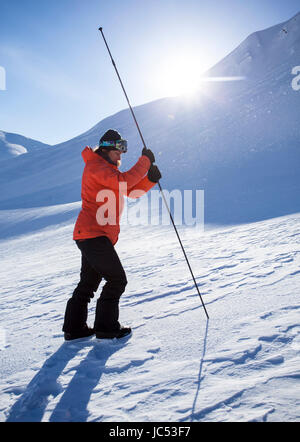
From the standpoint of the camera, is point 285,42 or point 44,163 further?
point 285,42

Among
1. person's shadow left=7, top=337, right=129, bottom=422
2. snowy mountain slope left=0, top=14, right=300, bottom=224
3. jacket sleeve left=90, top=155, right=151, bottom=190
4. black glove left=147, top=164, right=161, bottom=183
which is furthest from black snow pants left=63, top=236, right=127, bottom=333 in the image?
snowy mountain slope left=0, top=14, right=300, bottom=224

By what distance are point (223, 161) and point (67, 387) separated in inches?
699

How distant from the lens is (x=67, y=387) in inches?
79.7

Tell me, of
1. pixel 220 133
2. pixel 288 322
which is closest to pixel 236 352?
pixel 288 322

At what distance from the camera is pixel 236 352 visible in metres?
2.10

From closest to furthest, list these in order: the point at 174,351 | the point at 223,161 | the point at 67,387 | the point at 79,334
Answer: the point at 67,387
the point at 174,351
the point at 79,334
the point at 223,161

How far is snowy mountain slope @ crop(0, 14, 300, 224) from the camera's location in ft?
37.0

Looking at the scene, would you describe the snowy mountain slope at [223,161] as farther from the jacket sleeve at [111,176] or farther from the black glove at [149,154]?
the jacket sleeve at [111,176]

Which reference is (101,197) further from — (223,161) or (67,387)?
(223,161)

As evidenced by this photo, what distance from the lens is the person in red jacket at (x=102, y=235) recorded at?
2.56 metres

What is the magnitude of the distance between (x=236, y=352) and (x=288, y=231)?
4.37 m

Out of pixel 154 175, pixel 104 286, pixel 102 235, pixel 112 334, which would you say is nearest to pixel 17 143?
pixel 154 175

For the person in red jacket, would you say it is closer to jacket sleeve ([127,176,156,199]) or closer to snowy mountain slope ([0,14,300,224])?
jacket sleeve ([127,176,156,199])

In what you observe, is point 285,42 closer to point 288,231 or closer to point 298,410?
point 288,231
